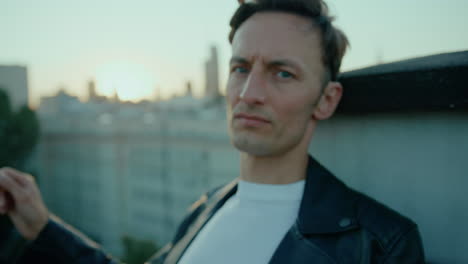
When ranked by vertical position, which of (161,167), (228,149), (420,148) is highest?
(420,148)

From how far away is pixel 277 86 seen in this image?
1989 millimetres

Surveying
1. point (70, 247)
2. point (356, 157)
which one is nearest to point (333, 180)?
point (356, 157)

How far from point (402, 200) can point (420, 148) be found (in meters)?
0.30

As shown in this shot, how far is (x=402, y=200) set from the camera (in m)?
2.04

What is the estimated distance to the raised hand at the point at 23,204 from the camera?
7.49ft

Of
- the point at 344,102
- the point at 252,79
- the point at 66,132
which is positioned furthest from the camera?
the point at 66,132

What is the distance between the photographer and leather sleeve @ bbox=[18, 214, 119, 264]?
92.5 inches

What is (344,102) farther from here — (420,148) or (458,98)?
(458,98)

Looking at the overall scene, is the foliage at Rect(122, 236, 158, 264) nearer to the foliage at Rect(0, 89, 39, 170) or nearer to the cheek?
the foliage at Rect(0, 89, 39, 170)

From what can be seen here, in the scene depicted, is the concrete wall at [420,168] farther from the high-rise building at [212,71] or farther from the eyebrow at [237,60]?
the high-rise building at [212,71]

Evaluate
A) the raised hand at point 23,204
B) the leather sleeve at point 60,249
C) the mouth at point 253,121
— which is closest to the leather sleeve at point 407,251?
the mouth at point 253,121

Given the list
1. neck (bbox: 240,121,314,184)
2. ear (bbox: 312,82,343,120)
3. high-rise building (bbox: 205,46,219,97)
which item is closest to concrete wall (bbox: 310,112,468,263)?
ear (bbox: 312,82,343,120)

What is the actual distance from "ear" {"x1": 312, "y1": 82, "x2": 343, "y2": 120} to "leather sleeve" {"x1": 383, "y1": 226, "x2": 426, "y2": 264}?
0.73m

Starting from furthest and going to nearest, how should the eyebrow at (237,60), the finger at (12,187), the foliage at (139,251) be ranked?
the foliage at (139,251) < the finger at (12,187) < the eyebrow at (237,60)
